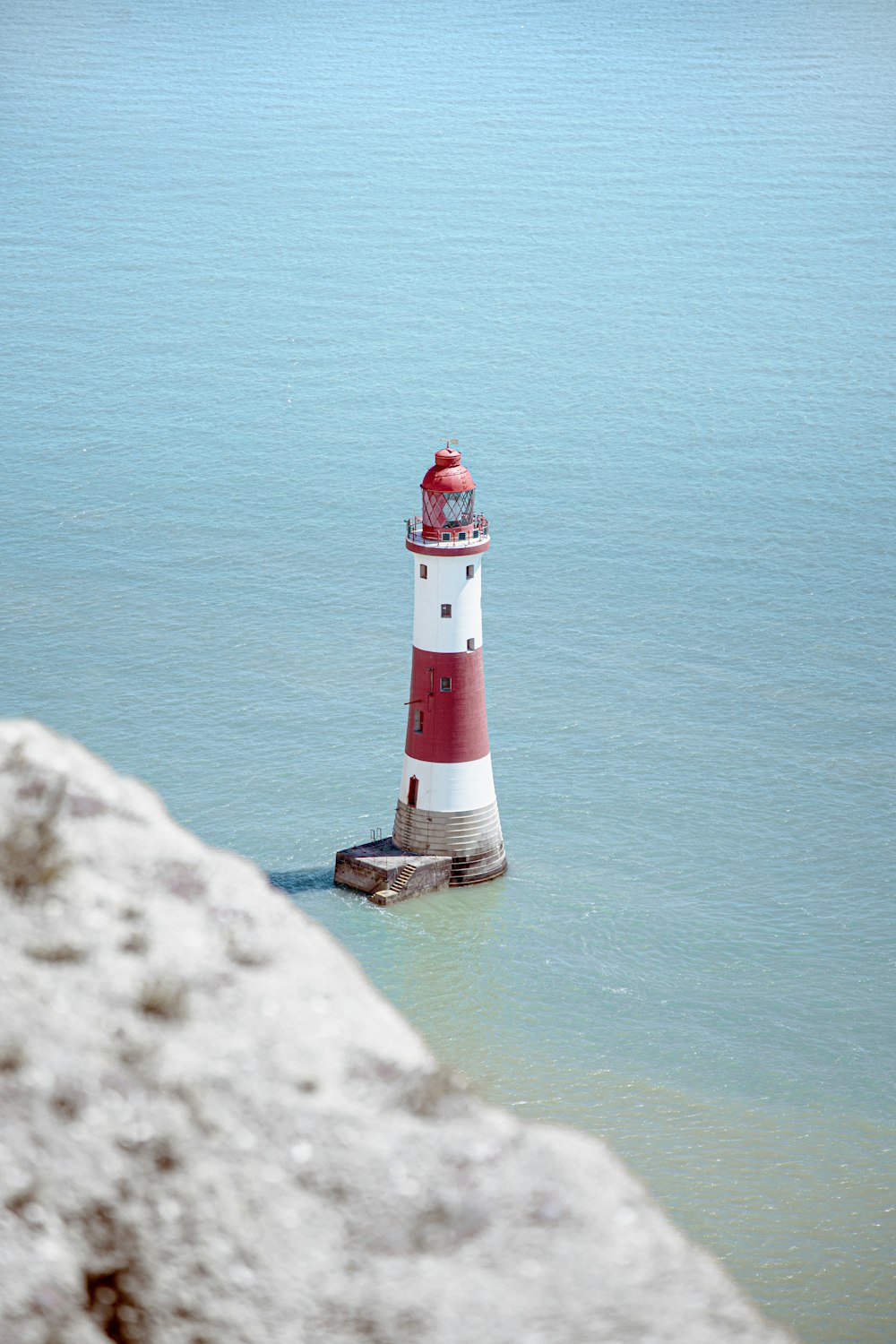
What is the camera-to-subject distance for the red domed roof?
2842cm

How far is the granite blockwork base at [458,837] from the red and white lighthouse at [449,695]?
1 cm

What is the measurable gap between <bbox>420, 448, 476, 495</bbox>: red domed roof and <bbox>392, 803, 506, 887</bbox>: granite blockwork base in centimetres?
525

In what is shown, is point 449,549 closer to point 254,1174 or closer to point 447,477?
point 447,477

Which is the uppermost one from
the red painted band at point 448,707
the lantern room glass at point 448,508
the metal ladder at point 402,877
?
the lantern room glass at point 448,508

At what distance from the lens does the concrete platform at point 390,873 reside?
96.3 feet

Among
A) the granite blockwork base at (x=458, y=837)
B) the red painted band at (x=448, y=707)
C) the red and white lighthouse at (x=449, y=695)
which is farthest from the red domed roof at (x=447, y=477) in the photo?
the granite blockwork base at (x=458, y=837)

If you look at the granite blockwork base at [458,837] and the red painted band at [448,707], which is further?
the granite blockwork base at [458,837]

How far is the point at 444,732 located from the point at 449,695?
611mm

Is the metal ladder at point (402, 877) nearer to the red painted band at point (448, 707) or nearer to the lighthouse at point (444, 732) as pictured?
the lighthouse at point (444, 732)

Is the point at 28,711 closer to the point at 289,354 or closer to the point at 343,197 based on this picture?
the point at 289,354

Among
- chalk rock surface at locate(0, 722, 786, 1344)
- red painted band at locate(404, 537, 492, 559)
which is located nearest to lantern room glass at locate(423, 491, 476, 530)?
red painted band at locate(404, 537, 492, 559)

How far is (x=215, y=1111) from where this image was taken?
555cm

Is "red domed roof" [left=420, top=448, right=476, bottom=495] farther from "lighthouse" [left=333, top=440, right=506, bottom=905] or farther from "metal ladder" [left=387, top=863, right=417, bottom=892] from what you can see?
"metal ladder" [left=387, top=863, right=417, bottom=892]

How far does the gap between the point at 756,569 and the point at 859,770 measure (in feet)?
40.8
